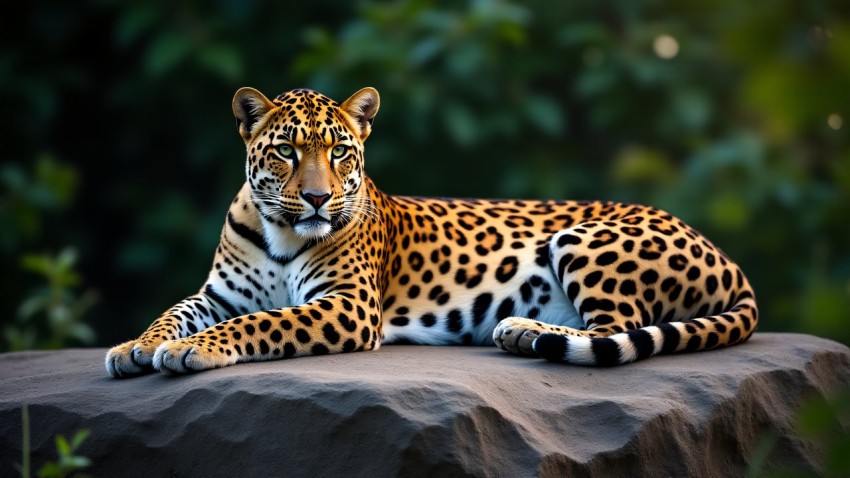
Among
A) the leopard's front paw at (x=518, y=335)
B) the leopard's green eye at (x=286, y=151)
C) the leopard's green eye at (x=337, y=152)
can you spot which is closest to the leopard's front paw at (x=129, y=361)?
the leopard's green eye at (x=286, y=151)

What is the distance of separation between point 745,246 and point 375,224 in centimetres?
832

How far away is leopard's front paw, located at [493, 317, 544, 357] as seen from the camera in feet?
21.1

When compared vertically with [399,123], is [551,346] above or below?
below

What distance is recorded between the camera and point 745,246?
47.0 ft

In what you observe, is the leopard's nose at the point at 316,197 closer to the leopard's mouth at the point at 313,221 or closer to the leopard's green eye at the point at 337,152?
the leopard's mouth at the point at 313,221

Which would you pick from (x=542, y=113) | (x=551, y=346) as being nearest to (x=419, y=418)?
(x=551, y=346)

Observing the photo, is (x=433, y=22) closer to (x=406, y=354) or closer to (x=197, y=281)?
(x=197, y=281)

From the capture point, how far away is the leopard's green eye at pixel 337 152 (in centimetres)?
687

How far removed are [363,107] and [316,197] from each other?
39.9 inches

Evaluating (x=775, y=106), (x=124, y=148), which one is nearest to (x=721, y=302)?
(x=775, y=106)

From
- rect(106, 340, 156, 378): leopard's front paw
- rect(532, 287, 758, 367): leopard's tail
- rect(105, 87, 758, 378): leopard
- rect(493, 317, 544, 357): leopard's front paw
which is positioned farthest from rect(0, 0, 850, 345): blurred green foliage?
rect(106, 340, 156, 378): leopard's front paw

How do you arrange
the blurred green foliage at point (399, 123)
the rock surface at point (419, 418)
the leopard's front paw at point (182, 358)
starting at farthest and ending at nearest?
the blurred green foliage at point (399, 123), the leopard's front paw at point (182, 358), the rock surface at point (419, 418)

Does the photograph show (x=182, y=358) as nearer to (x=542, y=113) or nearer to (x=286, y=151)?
(x=286, y=151)

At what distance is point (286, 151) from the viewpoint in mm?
6746
